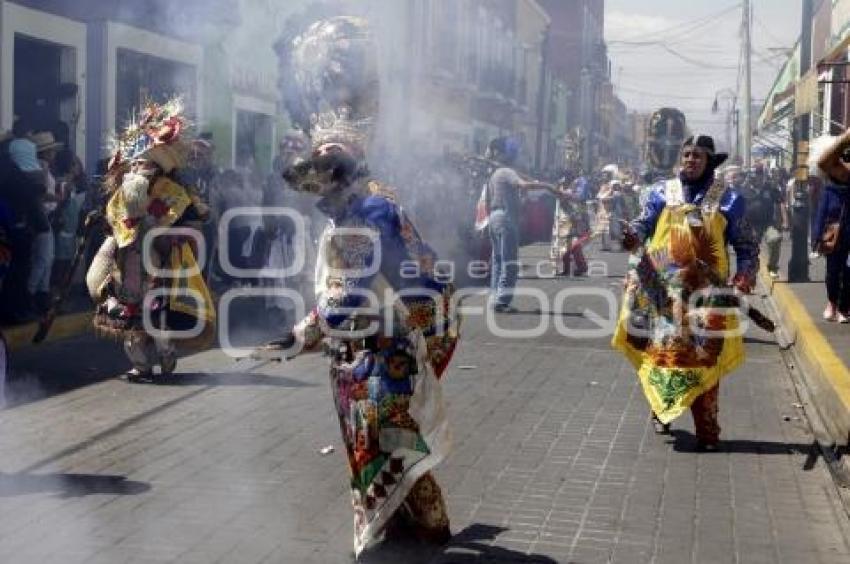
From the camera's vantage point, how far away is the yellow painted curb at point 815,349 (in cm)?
745

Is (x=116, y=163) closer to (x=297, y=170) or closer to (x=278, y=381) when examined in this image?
(x=278, y=381)

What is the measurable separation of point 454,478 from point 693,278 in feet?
5.83

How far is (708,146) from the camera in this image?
644 cm

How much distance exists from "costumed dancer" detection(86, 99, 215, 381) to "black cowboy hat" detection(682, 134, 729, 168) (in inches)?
133

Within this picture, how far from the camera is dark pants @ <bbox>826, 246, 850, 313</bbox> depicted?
10.9 meters

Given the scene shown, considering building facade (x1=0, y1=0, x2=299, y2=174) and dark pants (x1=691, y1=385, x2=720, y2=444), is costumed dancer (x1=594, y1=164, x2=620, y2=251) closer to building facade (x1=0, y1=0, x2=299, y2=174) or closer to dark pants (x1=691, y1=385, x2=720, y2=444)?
building facade (x1=0, y1=0, x2=299, y2=174)

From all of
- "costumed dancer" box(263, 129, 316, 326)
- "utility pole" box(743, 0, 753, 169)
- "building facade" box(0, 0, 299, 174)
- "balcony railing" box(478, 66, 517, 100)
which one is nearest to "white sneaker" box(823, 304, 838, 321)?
"costumed dancer" box(263, 129, 316, 326)

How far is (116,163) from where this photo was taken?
26.0 feet

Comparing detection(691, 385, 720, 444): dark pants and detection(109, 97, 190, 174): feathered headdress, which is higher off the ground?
detection(109, 97, 190, 174): feathered headdress

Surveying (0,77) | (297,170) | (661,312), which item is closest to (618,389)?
(661,312)

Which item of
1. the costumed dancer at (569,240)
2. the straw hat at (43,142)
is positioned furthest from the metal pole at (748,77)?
the straw hat at (43,142)

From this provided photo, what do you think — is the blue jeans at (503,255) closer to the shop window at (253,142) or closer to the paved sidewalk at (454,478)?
the shop window at (253,142)

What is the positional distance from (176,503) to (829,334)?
22.3 feet

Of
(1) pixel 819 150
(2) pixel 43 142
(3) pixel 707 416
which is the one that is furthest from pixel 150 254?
(1) pixel 819 150
